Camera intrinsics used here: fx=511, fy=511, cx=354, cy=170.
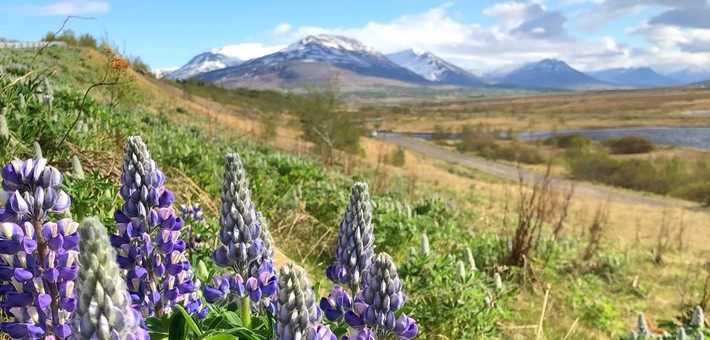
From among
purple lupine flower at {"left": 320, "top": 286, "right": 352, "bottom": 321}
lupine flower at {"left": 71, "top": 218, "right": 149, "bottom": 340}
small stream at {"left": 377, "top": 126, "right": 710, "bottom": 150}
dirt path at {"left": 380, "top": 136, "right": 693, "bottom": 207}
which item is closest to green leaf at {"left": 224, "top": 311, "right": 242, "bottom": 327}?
purple lupine flower at {"left": 320, "top": 286, "right": 352, "bottom": 321}

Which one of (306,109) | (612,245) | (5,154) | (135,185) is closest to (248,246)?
(135,185)

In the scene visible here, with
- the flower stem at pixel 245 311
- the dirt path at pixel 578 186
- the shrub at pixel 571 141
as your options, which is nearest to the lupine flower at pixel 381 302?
the flower stem at pixel 245 311

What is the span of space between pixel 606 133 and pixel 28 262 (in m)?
96.2

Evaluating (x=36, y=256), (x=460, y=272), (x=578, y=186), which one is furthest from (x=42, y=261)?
(x=578, y=186)

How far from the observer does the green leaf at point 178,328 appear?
168 cm

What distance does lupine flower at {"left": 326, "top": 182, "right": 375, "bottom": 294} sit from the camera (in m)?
2.04

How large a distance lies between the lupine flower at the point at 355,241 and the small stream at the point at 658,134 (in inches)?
2664

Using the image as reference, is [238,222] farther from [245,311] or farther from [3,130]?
[3,130]

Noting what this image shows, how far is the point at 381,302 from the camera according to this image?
5.54ft

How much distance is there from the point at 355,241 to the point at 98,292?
3.73ft

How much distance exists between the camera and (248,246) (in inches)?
79.2

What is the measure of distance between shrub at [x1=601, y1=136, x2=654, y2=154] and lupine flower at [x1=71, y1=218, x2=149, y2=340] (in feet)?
212

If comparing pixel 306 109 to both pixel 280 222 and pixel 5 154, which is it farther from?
pixel 5 154

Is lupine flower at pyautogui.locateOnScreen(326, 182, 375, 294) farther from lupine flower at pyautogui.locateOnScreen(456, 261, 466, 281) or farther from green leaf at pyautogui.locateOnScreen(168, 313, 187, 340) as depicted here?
lupine flower at pyautogui.locateOnScreen(456, 261, 466, 281)
